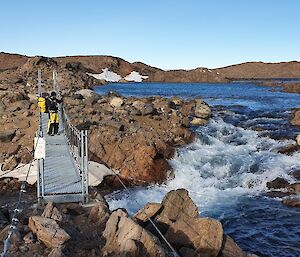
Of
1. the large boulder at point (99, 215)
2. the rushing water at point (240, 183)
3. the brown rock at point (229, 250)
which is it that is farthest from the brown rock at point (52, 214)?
the rushing water at point (240, 183)

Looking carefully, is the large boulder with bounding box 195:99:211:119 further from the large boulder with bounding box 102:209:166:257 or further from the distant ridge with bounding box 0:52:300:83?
the distant ridge with bounding box 0:52:300:83

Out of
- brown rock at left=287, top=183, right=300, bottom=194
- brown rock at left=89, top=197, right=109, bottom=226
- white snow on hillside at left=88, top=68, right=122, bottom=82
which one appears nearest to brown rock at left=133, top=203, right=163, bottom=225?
brown rock at left=89, top=197, right=109, bottom=226

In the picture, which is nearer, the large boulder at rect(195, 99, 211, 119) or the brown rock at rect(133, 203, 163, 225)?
the brown rock at rect(133, 203, 163, 225)

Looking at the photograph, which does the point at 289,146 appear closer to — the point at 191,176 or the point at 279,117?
the point at 191,176

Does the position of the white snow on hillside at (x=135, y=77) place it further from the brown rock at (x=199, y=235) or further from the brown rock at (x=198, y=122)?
the brown rock at (x=199, y=235)

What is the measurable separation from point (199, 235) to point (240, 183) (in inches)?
292

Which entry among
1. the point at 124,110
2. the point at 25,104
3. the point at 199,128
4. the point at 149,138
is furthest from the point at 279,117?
the point at 25,104

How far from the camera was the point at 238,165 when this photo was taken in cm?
1583

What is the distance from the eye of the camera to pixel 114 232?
21.0 feet

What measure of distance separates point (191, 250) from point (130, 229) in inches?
55.2

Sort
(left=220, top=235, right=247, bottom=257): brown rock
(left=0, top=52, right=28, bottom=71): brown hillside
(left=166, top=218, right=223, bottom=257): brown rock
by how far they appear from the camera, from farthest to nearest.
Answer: (left=0, top=52, right=28, bottom=71): brown hillside → (left=220, top=235, right=247, bottom=257): brown rock → (left=166, top=218, right=223, bottom=257): brown rock

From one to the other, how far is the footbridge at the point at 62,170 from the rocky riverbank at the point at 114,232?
0.35 meters

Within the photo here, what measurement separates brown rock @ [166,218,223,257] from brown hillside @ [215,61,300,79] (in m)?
131

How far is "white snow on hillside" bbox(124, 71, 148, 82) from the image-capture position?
102562 mm
